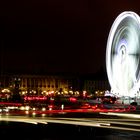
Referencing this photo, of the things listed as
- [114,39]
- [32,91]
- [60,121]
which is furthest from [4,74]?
[60,121]

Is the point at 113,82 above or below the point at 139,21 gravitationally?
below

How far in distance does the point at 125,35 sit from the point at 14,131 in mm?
48206

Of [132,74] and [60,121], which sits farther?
[132,74]

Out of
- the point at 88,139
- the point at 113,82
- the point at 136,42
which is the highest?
the point at 136,42

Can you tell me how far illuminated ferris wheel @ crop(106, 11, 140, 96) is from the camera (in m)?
63.7

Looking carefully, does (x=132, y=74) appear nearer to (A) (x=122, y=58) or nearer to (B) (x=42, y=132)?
(A) (x=122, y=58)

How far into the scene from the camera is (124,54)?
67250 millimetres

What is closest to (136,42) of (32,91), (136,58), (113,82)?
(136,58)

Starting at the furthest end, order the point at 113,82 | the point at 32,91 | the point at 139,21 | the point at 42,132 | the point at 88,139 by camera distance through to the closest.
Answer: the point at 32,91, the point at 113,82, the point at 139,21, the point at 42,132, the point at 88,139

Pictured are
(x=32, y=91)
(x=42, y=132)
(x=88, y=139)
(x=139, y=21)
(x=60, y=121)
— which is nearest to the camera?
(x=88, y=139)

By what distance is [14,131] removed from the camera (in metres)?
22.8

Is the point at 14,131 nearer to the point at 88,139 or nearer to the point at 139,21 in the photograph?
the point at 88,139

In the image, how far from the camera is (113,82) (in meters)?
67.4

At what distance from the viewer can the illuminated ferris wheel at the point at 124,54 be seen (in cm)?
6366
